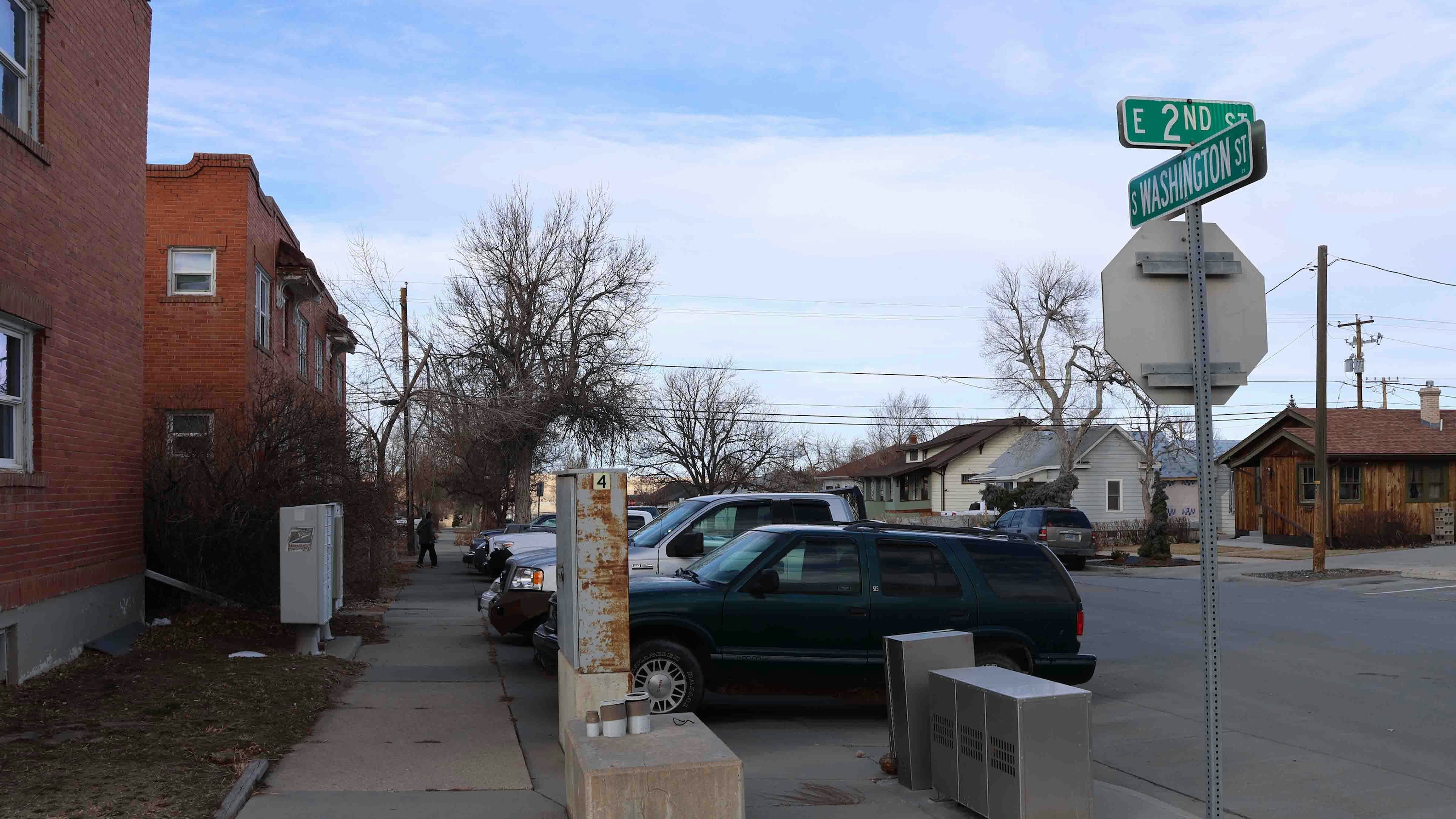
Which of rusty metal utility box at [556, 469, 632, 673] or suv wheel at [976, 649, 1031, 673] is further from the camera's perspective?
suv wheel at [976, 649, 1031, 673]

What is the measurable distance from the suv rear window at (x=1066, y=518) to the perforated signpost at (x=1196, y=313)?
1154 inches

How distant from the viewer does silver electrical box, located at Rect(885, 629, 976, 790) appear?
7195mm

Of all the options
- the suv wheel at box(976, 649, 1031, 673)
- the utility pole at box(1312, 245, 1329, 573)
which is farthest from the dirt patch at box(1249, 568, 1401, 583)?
the suv wheel at box(976, 649, 1031, 673)

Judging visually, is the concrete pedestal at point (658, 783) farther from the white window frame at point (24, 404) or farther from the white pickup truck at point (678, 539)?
the white window frame at point (24, 404)

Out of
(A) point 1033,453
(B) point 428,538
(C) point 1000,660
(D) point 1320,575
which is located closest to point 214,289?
(C) point 1000,660

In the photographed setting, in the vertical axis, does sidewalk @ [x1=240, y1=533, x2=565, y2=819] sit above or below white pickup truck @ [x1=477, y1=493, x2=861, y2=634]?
below

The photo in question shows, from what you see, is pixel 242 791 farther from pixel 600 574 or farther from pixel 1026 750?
pixel 1026 750

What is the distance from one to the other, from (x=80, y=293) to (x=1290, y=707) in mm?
11889

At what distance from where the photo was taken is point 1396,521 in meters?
37.1

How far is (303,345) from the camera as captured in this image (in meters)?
26.6

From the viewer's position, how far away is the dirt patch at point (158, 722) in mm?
6348

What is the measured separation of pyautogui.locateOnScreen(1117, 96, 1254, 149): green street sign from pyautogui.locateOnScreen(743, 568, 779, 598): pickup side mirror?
5.07 metres

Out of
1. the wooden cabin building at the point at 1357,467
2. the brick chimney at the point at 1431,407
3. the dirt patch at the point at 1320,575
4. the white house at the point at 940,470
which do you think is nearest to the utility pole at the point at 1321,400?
the dirt patch at the point at 1320,575

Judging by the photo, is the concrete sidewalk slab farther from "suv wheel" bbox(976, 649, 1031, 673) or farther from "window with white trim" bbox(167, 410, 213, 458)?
"window with white trim" bbox(167, 410, 213, 458)
